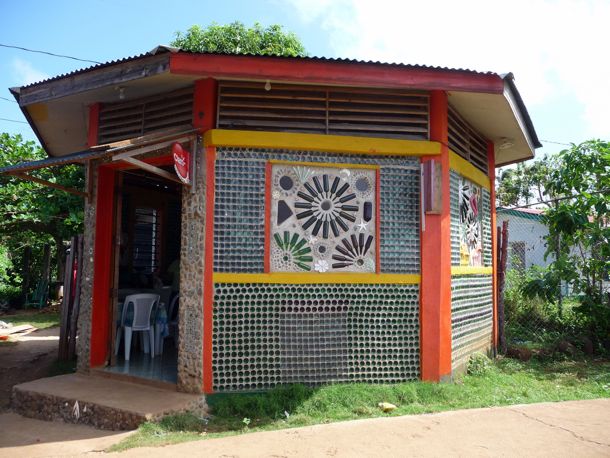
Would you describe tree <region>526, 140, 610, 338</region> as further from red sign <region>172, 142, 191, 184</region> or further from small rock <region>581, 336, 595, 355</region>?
red sign <region>172, 142, 191, 184</region>

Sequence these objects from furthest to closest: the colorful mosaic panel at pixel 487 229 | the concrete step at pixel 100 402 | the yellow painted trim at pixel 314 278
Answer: the colorful mosaic panel at pixel 487 229, the yellow painted trim at pixel 314 278, the concrete step at pixel 100 402

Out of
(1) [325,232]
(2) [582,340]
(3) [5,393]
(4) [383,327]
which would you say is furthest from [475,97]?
(3) [5,393]

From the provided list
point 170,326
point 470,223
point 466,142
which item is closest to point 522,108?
point 466,142

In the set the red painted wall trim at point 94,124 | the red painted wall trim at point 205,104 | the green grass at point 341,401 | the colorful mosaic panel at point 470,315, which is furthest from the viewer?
the red painted wall trim at point 94,124

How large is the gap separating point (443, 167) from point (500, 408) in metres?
2.75

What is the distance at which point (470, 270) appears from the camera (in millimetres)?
6676

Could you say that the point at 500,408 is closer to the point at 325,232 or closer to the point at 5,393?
the point at 325,232

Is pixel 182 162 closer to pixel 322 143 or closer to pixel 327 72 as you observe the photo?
pixel 322 143

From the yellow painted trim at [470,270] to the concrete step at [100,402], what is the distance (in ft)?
11.1

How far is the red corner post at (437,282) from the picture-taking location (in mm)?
5664

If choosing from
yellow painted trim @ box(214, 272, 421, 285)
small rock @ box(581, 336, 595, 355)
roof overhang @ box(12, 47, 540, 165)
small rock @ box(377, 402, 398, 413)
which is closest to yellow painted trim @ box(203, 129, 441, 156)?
roof overhang @ box(12, 47, 540, 165)

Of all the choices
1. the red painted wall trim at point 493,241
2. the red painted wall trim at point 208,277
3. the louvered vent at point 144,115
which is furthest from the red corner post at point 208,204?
the red painted wall trim at point 493,241

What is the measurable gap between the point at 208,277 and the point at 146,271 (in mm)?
4491

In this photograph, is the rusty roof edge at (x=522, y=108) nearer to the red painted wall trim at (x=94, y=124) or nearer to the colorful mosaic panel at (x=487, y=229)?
the colorful mosaic panel at (x=487, y=229)
